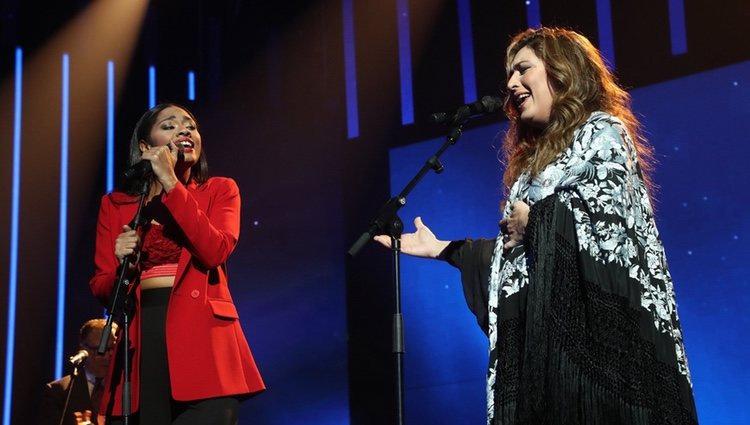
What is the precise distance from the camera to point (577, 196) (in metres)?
2.15

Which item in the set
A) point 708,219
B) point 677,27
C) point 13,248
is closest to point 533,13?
point 677,27

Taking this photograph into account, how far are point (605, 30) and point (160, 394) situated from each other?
288 cm

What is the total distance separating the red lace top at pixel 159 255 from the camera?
2773mm

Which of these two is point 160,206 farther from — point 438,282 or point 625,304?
point 438,282

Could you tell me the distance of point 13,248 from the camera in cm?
572

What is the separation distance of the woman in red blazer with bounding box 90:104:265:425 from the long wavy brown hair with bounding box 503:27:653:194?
997 mm

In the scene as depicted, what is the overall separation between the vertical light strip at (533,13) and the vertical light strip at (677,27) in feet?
2.35

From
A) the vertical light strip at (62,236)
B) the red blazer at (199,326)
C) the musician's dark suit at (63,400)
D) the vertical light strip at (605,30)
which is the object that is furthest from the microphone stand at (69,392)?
the vertical light strip at (605,30)

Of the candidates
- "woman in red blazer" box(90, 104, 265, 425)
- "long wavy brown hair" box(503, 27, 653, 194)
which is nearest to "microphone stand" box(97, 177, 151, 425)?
"woman in red blazer" box(90, 104, 265, 425)

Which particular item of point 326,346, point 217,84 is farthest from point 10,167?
point 326,346

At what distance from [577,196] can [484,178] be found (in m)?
2.53

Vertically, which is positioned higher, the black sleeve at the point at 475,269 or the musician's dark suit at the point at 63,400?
the black sleeve at the point at 475,269

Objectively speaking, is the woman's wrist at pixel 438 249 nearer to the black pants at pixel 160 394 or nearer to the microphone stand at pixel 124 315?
the black pants at pixel 160 394

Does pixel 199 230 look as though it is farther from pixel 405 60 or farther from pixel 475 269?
pixel 405 60
